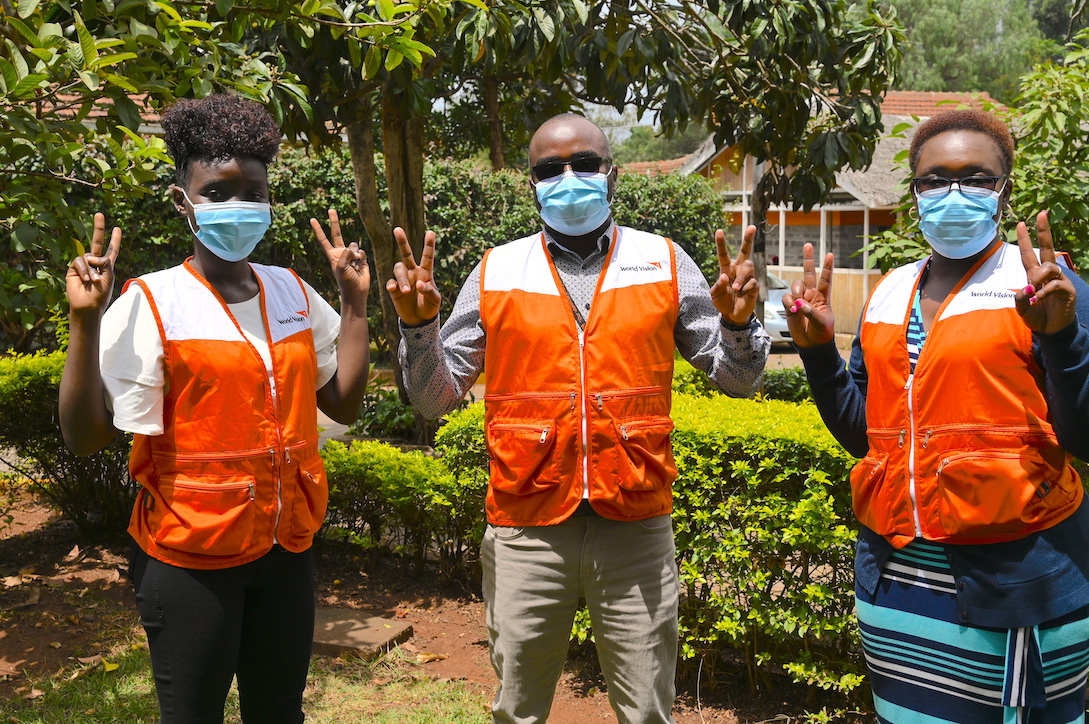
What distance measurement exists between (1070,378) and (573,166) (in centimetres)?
141

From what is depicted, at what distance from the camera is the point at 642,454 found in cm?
273

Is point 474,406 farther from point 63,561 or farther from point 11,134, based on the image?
point 63,561

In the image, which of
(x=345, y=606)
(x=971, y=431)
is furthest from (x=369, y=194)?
(x=971, y=431)

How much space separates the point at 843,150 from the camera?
6.77m

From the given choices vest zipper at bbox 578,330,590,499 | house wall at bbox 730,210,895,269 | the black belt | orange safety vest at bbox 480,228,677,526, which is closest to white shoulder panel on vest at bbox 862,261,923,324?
orange safety vest at bbox 480,228,677,526

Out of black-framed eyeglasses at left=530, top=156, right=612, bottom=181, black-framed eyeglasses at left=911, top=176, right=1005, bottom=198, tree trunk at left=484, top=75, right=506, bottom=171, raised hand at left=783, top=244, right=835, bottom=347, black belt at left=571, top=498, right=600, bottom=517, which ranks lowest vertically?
black belt at left=571, top=498, right=600, bottom=517

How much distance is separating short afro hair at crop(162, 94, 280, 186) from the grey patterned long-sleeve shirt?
25.6 inches

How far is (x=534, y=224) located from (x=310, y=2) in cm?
952

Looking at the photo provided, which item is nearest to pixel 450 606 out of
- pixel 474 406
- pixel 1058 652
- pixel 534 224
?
pixel 474 406

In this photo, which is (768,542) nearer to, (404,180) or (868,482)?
(868,482)

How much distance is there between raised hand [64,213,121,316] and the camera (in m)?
2.32

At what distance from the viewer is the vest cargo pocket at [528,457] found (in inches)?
107

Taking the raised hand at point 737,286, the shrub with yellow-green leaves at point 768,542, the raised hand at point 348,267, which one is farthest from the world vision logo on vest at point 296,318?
the shrub with yellow-green leaves at point 768,542

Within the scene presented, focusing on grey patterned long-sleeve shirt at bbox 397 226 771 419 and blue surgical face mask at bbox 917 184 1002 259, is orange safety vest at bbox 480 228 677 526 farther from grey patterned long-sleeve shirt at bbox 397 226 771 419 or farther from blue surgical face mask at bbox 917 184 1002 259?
blue surgical face mask at bbox 917 184 1002 259
